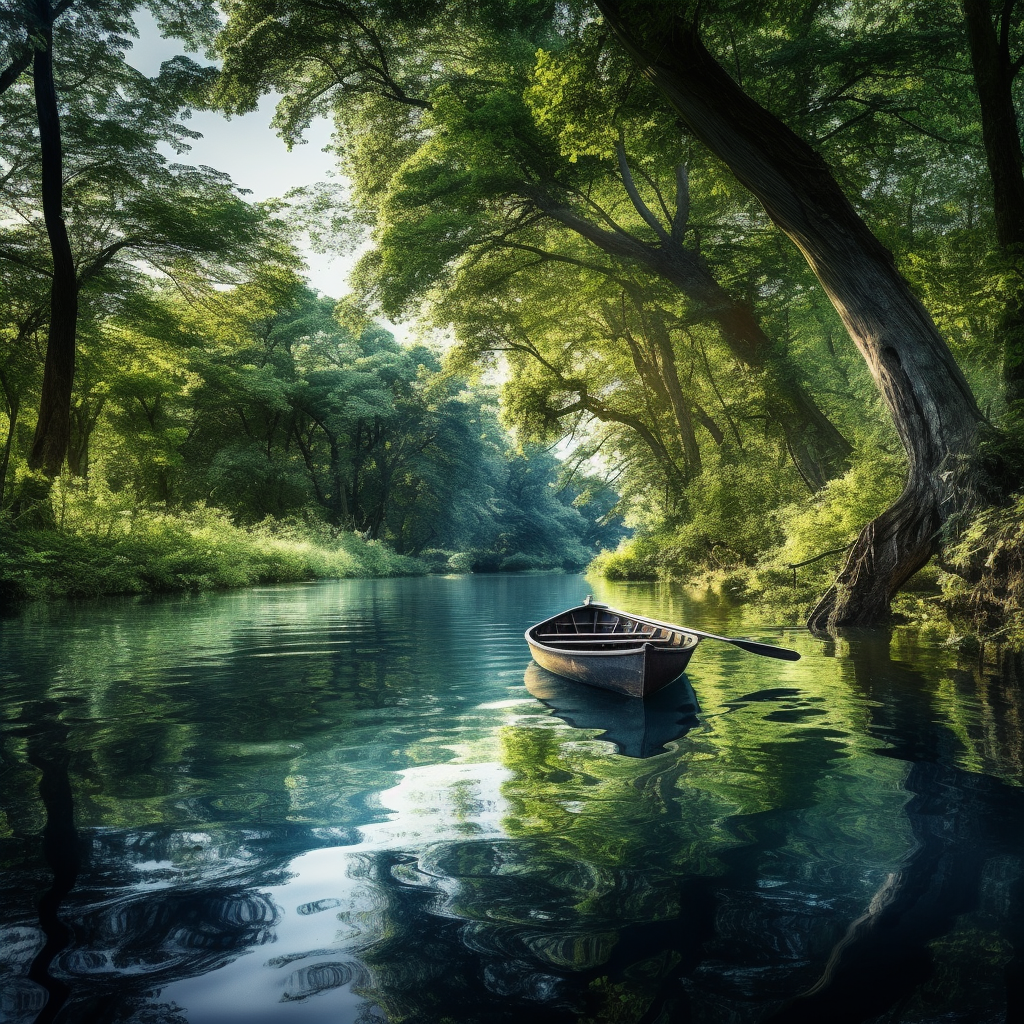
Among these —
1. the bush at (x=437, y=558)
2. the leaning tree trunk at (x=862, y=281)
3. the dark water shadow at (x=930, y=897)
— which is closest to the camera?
the dark water shadow at (x=930, y=897)

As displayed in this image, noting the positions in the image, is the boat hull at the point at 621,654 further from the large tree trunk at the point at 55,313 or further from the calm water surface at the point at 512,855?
the large tree trunk at the point at 55,313

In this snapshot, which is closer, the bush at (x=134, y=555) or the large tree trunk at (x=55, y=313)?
the bush at (x=134, y=555)

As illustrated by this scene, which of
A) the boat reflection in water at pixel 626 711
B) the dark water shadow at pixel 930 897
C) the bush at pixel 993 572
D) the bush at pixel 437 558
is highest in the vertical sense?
the bush at pixel 993 572

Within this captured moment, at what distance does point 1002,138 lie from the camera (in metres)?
9.98

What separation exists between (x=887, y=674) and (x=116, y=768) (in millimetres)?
6223

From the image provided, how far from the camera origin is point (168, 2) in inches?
701

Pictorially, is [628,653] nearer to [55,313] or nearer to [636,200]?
[636,200]

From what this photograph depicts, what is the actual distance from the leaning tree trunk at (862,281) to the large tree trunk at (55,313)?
1327 cm

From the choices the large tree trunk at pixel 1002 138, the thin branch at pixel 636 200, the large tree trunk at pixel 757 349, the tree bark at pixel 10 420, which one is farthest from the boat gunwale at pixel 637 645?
the tree bark at pixel 10 420

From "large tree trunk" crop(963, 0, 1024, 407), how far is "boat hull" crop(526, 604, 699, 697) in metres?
5.80

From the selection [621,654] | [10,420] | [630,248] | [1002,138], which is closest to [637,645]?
[621,654]

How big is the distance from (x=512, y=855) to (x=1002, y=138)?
10.9m

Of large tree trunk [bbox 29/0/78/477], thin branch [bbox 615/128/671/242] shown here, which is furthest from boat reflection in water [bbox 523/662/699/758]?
large tree trunk [bbox 29/0/78/477]

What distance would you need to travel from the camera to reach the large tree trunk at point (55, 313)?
16562 mm
